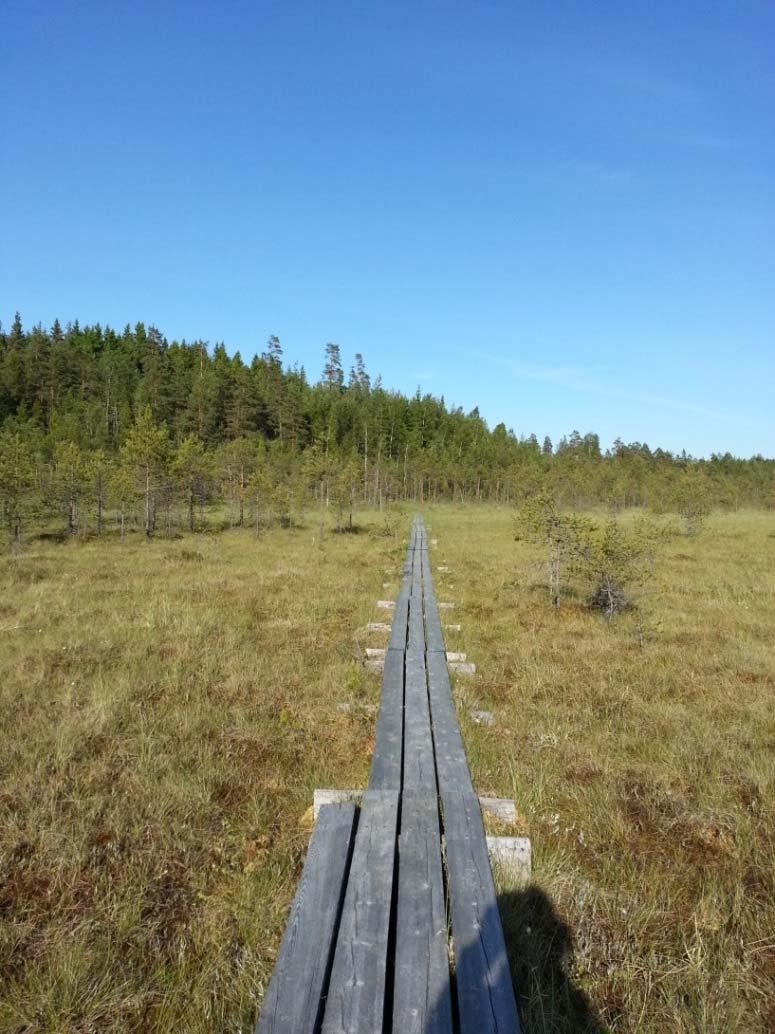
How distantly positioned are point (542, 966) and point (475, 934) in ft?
1.75

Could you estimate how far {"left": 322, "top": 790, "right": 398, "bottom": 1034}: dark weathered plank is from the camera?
1989 millimetres

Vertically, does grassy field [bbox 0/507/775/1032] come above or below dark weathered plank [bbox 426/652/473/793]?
below

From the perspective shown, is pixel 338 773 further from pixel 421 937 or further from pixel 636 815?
pixel 636 815

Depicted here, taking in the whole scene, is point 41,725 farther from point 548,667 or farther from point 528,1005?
point 548,667

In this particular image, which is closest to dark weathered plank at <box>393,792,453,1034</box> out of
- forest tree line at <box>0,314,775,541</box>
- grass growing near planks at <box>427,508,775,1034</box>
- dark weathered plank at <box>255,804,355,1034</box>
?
dark weathered plank at <box>255,804,355,1034</box>

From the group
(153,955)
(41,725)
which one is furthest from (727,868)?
(41,725)

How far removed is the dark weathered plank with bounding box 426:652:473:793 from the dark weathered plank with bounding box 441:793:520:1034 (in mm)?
477

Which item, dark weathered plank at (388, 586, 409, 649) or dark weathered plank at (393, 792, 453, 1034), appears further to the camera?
dark weathered plank at (388, 586, 409, 649)

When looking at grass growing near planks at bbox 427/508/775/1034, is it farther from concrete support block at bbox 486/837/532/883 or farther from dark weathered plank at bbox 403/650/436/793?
dark weathered plank at bbox 403/650/436/793

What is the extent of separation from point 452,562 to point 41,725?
15.5 m

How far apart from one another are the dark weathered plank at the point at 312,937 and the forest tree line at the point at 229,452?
89.8ft

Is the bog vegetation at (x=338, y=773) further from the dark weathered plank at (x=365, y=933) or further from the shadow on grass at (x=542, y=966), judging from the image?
the dark weathered plank at (x=365, y=933)

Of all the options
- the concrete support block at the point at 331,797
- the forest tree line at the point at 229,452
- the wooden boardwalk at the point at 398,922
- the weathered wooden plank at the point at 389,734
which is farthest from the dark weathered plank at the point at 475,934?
the forest tree line at the point at 229,452

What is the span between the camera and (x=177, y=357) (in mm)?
95062
